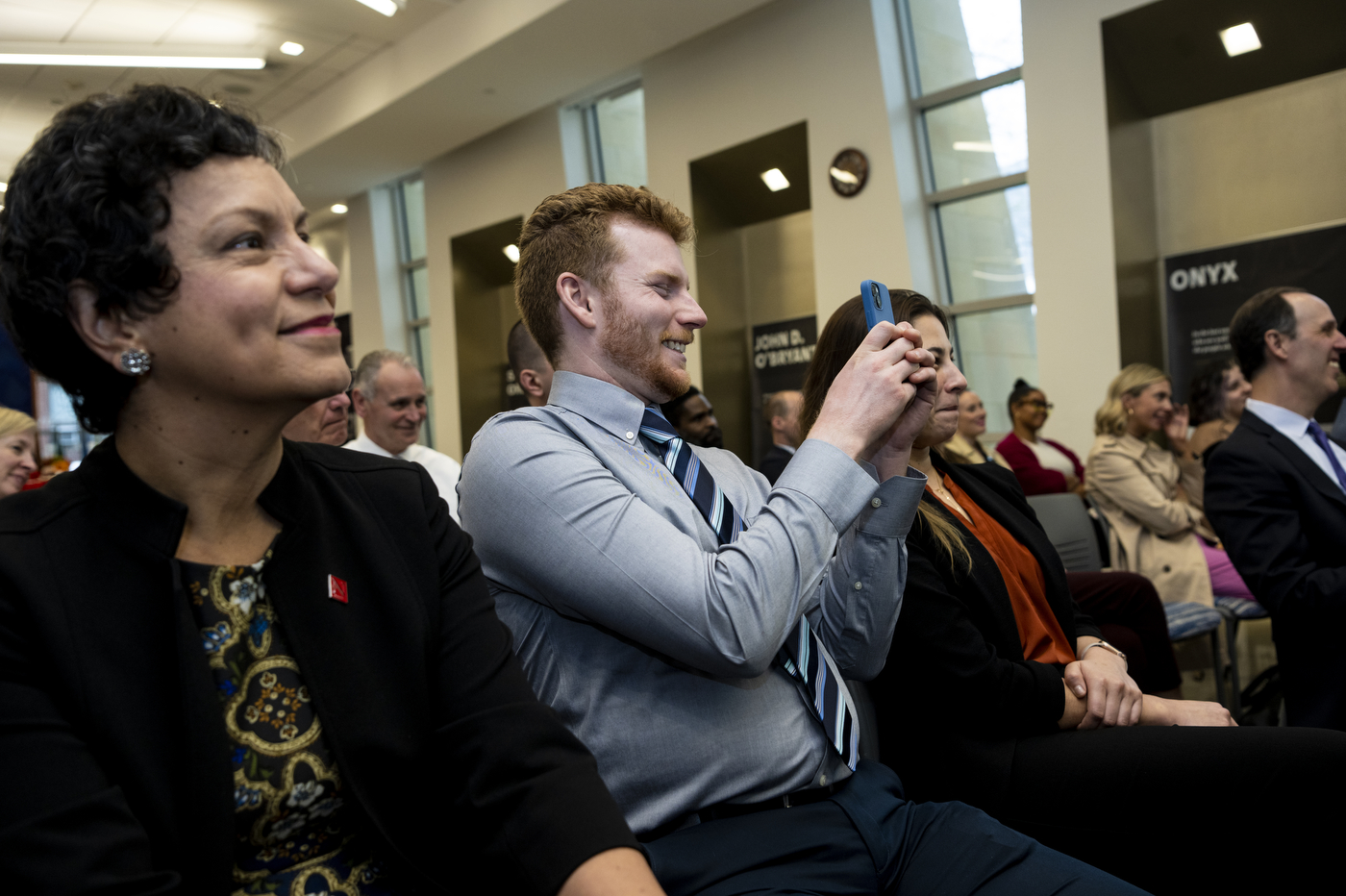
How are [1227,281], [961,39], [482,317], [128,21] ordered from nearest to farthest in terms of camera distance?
[1227,281] → [961,39] → [128,21] → [482,317]

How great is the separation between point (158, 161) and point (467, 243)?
11152mm

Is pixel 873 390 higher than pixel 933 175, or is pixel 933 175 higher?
pixel 933 175

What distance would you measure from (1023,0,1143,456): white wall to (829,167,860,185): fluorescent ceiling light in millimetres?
1477

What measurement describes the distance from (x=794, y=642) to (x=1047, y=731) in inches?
24.1

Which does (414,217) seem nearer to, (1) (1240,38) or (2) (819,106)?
(2) (819,106)

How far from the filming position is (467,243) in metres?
11.7

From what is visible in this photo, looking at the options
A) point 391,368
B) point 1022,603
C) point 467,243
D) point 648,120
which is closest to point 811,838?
point 1022,603

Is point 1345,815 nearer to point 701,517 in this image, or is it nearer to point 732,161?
point 701,517

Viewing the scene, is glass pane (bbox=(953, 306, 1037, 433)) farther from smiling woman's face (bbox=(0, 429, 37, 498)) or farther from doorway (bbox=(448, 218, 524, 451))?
smiling woman's face (bbox=(0, 429, 37, 498))

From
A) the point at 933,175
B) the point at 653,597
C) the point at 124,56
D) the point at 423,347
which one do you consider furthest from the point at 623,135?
the point at 653,597

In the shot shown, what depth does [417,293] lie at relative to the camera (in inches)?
518

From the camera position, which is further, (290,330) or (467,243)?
(467,243)

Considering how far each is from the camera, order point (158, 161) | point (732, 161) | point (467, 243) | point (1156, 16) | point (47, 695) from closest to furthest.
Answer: point (47, 695), point (158, 161), point (1156, 16), point (732, 161), point (467, 243)

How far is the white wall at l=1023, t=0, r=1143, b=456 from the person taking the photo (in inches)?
259
